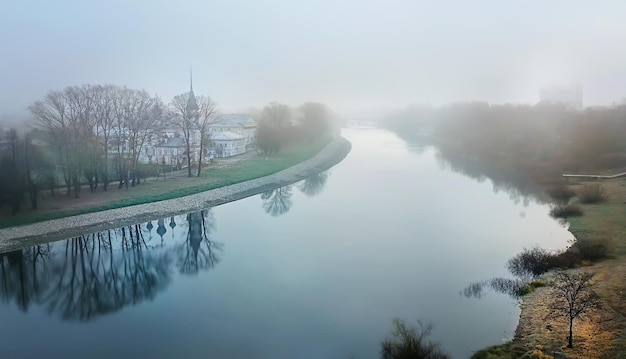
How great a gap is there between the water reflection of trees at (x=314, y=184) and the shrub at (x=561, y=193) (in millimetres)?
5420

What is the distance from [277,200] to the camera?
11875mm

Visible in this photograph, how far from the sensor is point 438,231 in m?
8.58

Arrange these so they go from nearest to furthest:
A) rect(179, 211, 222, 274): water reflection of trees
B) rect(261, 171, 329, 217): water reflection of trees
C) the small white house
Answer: rect(179, 211, 222, 274): water reflection of trees < rect(261, 171, 329, 217): water reflection of trees < the small white house

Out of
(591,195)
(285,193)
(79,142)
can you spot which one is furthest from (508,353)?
(79,142)

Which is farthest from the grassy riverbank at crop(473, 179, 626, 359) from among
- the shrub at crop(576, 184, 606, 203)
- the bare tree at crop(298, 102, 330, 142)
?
the bare tree at crop(298, 102, 330, 142)

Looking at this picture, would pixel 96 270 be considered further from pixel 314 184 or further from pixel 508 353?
pixel 314 184

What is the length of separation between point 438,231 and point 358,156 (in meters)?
13.3

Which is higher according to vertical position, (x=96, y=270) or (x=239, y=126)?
(x=239, y=126)

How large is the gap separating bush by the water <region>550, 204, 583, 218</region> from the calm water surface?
201mm

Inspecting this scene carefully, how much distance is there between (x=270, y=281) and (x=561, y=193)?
7771 mm

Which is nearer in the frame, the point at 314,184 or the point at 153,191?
the point at 153,191

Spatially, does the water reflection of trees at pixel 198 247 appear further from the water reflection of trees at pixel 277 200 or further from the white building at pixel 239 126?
the white building at pixel 239 126

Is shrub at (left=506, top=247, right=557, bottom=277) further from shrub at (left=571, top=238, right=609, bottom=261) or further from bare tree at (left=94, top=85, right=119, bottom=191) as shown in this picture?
bare tree at (left=94, top=85, right=119, bottom=191)

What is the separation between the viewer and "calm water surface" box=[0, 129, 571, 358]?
4.63m
